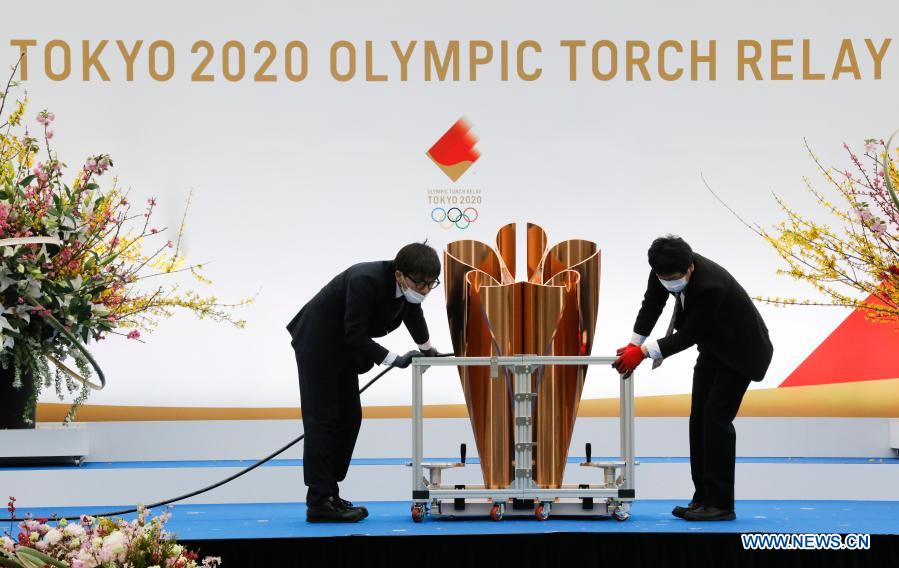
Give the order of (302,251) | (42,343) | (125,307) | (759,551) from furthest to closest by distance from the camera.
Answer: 1. (302,251)
2. (125,307)
3. (42,343)
4. (759,551)

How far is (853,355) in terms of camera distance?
595 cm

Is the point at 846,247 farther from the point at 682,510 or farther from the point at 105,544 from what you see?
the point at 105,544

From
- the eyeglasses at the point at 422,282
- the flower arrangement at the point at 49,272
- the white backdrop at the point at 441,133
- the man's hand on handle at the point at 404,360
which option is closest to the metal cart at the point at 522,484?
the man's hand on handle at the point at 404,360

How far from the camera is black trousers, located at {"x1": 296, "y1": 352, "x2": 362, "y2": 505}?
12.7ft

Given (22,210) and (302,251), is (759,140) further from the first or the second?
(22,210)

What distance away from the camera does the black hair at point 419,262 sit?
12.3 ft

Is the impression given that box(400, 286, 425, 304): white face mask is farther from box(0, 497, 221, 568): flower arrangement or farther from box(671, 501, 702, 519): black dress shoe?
box(0, 497, 221, 568): flower arrangement

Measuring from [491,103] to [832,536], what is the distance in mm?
3279

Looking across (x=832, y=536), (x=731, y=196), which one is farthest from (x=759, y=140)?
(x=832, y=536)

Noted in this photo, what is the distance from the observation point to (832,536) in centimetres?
327

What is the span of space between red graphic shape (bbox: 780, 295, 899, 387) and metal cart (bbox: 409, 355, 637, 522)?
7.95ft

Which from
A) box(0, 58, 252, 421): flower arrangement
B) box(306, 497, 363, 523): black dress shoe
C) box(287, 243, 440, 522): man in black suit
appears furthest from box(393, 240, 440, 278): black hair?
box(0, 58, 252, 421): flower arrangement

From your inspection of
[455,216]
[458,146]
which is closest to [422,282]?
[455,216]

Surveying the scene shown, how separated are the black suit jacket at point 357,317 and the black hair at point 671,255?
89cm
